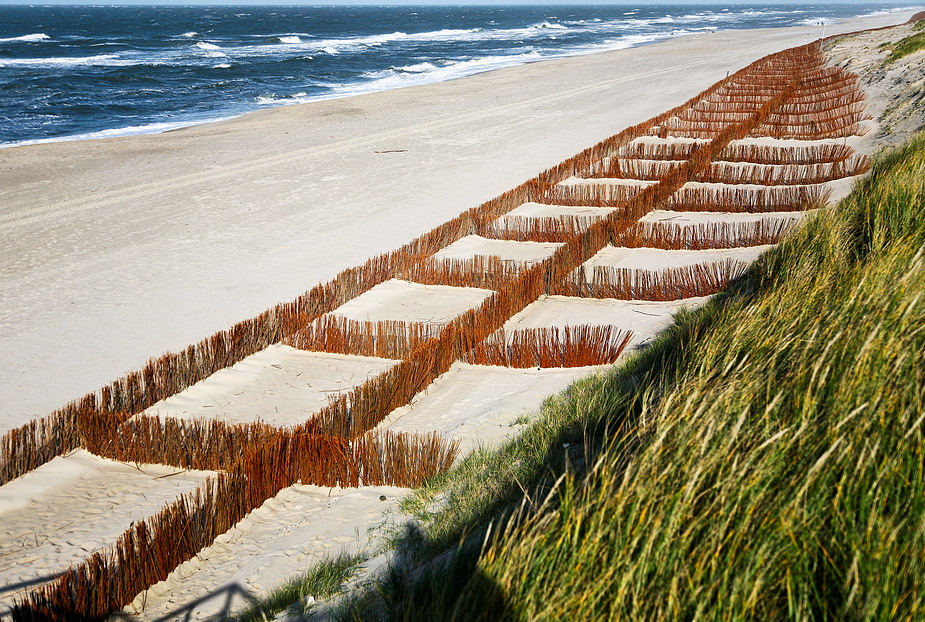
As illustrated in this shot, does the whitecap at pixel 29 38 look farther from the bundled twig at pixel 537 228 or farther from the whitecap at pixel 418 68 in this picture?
the bundled twig at pixel 537 228

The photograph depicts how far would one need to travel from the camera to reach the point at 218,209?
11555mm

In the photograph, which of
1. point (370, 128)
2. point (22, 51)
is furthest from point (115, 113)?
point (22, 51)

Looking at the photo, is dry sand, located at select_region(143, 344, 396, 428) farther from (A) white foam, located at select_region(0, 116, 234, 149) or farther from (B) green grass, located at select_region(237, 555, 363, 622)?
(A) white foam, located at select_region(0, 116, 234, 149)

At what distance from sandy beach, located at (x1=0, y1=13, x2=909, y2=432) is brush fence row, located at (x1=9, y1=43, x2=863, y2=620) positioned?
814 millimetres

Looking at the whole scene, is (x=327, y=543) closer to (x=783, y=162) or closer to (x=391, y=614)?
(x=391, y=614)

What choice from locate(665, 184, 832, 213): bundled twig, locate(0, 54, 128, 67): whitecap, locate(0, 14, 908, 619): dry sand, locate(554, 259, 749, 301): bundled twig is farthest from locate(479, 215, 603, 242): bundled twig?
locate(0, 54, 128, 67): whitecap

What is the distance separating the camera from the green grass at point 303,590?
3.14 m

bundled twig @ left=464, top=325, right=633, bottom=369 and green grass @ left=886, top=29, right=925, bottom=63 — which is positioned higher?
green grass @ left=886, top=29, right=925, bottom=63

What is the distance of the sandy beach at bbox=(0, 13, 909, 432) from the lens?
707 cm

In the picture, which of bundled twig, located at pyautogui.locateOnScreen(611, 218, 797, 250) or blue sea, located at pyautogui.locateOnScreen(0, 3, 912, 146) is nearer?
bundled twig, located at pyautogui.locateOnScreen(611, 218, 797, 250)

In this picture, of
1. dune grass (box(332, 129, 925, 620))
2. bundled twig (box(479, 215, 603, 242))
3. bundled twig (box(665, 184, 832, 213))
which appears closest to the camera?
dune grass (box(332, 129, 925, 620))

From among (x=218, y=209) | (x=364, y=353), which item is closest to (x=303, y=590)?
(x=364, y=353)

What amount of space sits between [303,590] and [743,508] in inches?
70.6

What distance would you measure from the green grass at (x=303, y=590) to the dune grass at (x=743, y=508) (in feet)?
0.92
